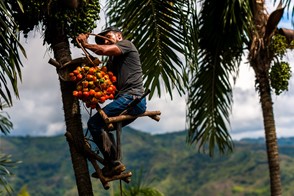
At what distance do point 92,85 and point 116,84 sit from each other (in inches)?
20.1

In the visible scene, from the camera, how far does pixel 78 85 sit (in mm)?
5395

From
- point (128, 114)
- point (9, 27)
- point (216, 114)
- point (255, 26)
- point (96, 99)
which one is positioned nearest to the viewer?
point (96, 99)

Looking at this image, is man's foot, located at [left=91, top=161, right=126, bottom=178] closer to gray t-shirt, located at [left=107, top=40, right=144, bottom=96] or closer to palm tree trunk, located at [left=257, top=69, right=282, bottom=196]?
gray t-shirt, located at [left=107, top=40, right=144, bottom=96]

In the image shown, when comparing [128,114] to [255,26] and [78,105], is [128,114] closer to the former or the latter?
[78,105]

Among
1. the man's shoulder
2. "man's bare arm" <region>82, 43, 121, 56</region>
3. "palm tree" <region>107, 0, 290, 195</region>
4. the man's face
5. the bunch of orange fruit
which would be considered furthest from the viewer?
"palm tree" <region>107, 0, 290, 195</region>

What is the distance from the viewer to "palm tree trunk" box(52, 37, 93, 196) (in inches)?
225

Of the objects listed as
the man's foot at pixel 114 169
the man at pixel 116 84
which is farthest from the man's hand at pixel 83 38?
the man's foot at pixel 114 169

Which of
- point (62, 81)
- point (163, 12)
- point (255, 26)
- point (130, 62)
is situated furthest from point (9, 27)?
point (255, 26)

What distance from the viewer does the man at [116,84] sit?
5568 millimetres

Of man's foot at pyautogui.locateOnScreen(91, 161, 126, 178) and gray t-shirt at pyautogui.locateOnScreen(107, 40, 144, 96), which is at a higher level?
gray t-shirt at pyautogui.locateOnScreen(107, 40, 144, 96)

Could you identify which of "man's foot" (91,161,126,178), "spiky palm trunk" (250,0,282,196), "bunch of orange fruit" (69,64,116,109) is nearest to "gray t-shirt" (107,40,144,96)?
"bunch of orange fruit" (69,64,116,109)

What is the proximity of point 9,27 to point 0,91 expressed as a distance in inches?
26.7

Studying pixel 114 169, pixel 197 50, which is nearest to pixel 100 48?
pixel 114 169

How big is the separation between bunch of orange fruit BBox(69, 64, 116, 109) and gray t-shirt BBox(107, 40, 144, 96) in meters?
0.27
